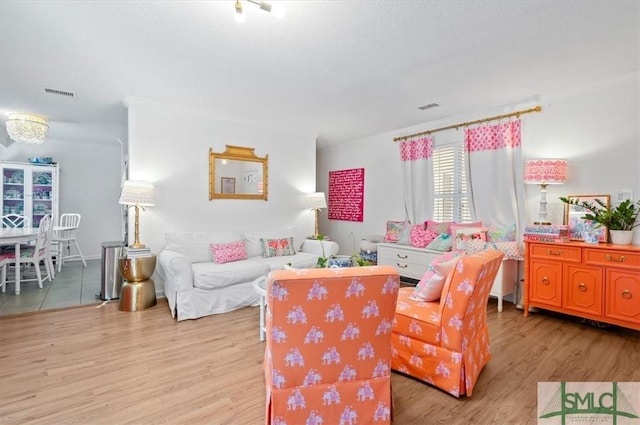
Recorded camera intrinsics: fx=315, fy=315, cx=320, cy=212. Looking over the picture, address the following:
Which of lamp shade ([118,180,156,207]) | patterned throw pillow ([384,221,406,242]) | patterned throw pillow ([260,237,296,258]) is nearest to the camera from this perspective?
lamp shade ([118,180,156,207])

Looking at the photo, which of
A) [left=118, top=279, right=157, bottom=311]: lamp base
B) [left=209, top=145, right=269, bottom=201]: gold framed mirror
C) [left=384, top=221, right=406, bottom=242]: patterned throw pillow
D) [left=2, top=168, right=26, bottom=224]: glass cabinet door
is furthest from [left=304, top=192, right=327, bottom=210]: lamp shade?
[left=2, top=168, right=26, bottom=224]: glass cabinet door

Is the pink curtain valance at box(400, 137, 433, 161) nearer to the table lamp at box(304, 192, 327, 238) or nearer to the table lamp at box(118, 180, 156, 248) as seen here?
the table lamp at box(304, 192, 327, 238)

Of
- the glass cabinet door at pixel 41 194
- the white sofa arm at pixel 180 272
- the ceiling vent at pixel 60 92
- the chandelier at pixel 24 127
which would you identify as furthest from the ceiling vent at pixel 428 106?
the glass cabinet door at pixel 41 194

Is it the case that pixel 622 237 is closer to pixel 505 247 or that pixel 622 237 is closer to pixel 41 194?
pixel 505 247

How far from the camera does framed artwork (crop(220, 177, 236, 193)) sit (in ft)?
14.7

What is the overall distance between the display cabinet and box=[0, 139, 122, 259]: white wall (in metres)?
0.38

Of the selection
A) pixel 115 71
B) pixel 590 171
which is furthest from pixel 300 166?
pixel 590 171

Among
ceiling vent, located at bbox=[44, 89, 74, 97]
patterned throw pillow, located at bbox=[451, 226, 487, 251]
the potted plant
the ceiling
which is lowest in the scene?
patterned throw pillow, located at bbox=[451, 226, 487, 251]

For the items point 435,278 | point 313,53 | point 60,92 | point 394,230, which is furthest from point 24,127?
point 394,230

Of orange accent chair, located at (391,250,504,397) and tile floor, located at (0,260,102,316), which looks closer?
orange accent chair, located at (391,250,504,397)

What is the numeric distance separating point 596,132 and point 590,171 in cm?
39

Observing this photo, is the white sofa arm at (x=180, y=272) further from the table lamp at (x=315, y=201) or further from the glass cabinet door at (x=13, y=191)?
the glass cabinet door at (x=13, y=191)

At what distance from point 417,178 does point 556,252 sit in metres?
2.06

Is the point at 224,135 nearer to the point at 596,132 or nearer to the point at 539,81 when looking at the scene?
the point at 539,81
